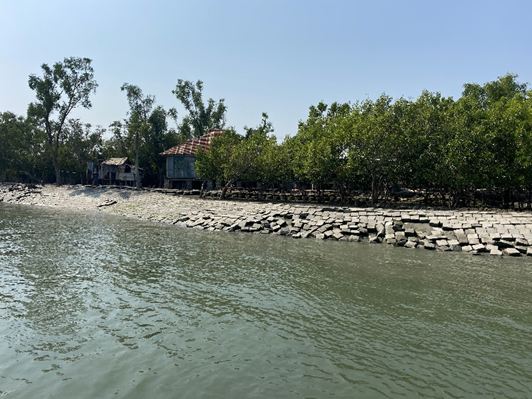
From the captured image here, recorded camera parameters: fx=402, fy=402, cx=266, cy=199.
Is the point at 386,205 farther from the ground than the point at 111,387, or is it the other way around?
the point at 386,205

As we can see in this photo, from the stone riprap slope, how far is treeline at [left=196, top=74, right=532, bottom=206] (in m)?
5.31

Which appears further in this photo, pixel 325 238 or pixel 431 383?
pixel 325 238

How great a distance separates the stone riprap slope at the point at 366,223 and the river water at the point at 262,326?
8.58 feet

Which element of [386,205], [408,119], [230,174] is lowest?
[386,205]

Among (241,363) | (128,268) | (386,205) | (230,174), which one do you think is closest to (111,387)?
(241,363)

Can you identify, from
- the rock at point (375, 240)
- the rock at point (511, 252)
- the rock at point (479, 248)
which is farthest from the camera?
the rock at point (375, 240)

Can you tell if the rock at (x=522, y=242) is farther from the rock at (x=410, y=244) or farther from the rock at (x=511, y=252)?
the rock at (x=410, y=244)

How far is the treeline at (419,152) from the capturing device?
32094 mm

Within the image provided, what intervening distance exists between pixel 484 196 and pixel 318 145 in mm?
15907

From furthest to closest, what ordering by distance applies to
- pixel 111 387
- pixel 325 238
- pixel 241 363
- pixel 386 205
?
1. pixel 386 205
2. pixel 325 238
3. pixel 241 363
4. pixel 111 387

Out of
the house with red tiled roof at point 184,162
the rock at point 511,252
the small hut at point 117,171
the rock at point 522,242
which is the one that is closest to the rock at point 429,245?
the rock at point 511,252

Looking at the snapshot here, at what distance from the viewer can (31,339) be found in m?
9.98

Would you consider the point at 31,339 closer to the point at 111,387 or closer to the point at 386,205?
the point at 111,387

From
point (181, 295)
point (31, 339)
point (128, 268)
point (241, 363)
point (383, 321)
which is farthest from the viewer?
point (128, 268)
